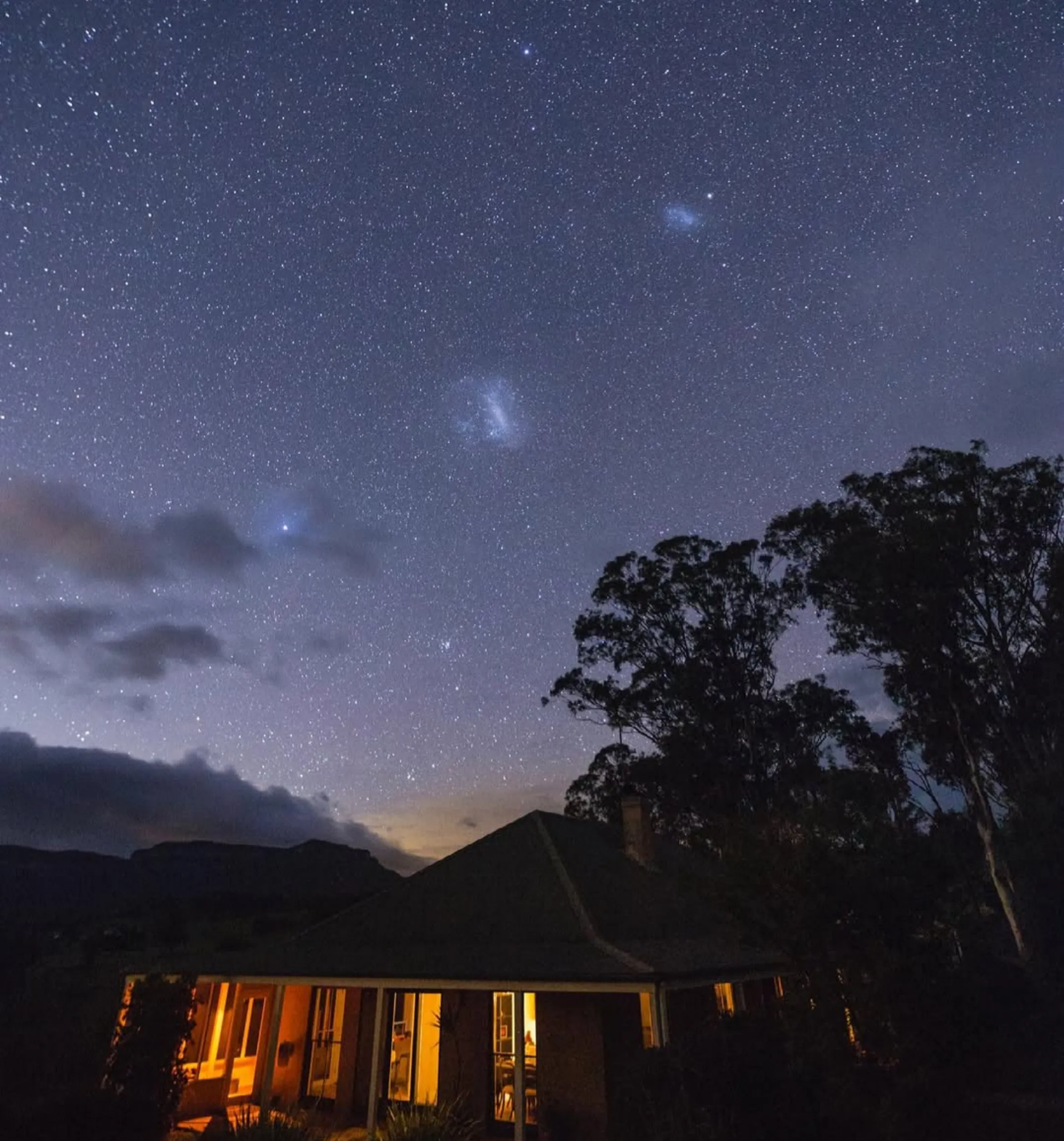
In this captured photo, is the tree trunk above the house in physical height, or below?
above

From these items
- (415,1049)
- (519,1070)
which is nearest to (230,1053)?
(415,1049)

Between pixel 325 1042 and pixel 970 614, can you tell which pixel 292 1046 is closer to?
pixel 325 1042

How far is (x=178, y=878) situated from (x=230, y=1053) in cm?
9276

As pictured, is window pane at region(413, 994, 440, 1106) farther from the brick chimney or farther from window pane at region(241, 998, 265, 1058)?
the brick chimney

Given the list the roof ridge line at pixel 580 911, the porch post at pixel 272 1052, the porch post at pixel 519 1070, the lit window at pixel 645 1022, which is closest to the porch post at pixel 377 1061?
the porch post at pixel 272 1052

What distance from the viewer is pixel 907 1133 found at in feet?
28.9

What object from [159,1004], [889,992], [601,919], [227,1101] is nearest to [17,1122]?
[159,1004]

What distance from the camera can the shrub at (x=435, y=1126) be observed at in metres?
10.0

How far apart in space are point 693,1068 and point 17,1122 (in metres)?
8.89

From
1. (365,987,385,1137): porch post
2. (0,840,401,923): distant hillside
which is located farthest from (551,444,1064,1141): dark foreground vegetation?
(0,840,401,923): distant hillside

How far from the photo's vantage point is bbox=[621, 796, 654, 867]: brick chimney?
1980 cm

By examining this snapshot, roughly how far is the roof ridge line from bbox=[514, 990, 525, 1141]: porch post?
1720 millimetres

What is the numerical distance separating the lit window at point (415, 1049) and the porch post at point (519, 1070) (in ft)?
10.1

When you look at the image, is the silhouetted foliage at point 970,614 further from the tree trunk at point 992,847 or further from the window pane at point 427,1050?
the window pane at point 427,1050
